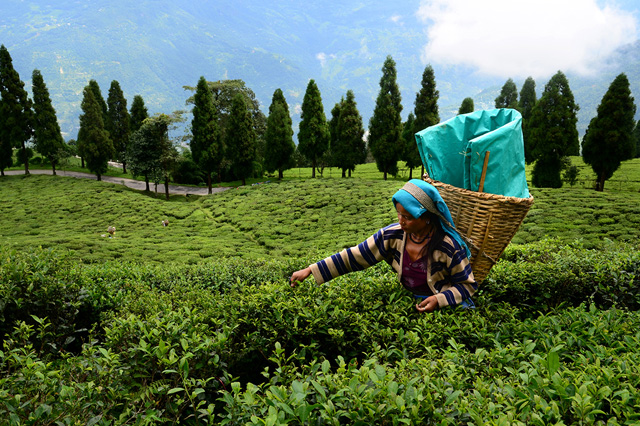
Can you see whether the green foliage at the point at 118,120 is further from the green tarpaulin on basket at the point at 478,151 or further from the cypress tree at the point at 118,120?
the green tarpaulin on basket at the point at 478,151

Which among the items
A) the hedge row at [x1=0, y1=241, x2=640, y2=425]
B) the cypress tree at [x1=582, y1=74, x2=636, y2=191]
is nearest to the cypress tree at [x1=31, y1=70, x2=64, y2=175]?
the hedge row at [x1=0, y1=241, x2=640, y2=425]

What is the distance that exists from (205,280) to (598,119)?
82.0 feet

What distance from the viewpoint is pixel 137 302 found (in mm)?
3475

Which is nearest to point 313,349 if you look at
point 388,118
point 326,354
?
point 326,354

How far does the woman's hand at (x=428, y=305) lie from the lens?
8.89 ft

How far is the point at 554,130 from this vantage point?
2241cm

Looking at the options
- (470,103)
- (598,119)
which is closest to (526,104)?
(470,103)

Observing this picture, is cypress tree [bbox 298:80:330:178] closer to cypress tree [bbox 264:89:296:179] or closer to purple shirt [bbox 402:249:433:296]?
cypress tree [bbox 264:89:296:179]

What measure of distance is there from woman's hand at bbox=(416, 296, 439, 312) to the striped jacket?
0.04 metres

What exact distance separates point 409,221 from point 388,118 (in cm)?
2624

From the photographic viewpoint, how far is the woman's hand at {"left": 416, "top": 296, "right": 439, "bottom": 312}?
271cm

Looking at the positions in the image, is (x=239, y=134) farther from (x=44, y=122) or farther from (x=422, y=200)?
(x=422, y=200)

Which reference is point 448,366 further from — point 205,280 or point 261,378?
point 205,280

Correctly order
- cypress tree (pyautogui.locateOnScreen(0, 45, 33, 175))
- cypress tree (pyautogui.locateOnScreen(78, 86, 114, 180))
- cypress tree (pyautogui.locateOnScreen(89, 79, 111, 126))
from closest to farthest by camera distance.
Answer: cypress tree (pyautogui.locateOnScreen(78, 86, 114, 180)) → cypress tree (pyautogui.locateOnScreen(0, 45, 33, 175)) → cypress tree (pyautogui.locateOnScreen(89, 79, 111, 126))
